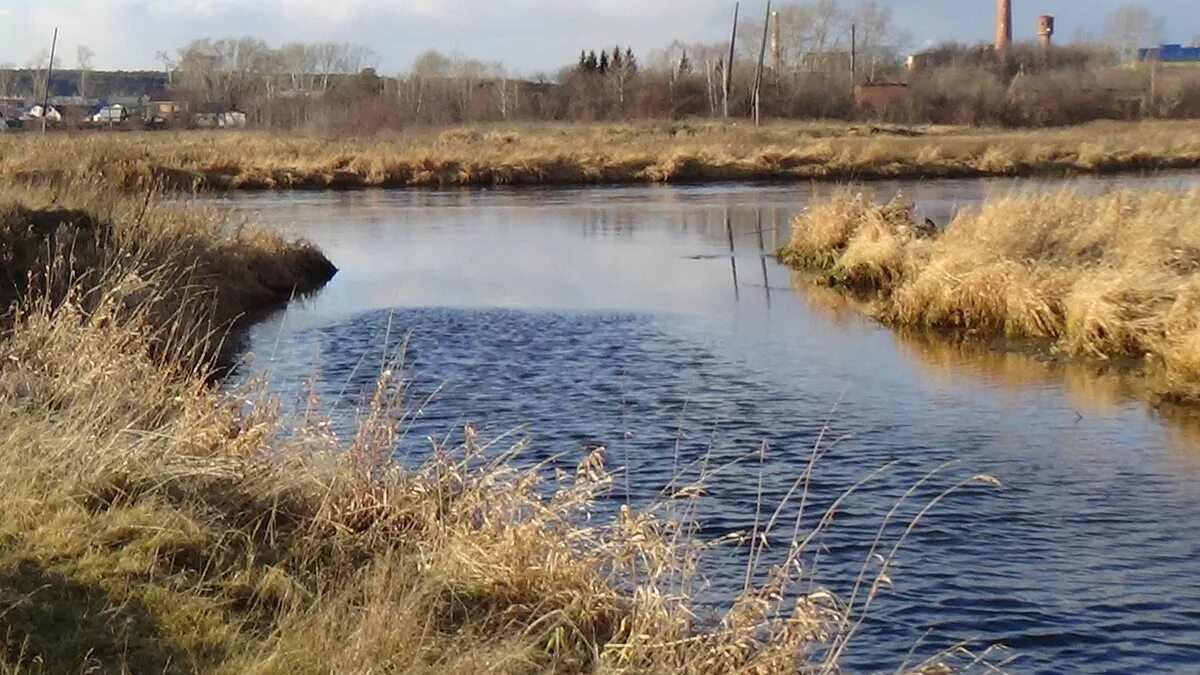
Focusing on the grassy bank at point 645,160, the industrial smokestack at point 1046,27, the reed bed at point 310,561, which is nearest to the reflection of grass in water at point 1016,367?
the reed bed at point 310,561

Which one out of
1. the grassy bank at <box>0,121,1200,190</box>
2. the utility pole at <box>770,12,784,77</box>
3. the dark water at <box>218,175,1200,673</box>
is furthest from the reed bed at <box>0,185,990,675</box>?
the utility pole at <box>770,12,784,77</box>

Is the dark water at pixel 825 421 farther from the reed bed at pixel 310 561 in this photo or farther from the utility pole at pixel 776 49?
the utility pole at pixel 776 49

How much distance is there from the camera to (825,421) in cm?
1238

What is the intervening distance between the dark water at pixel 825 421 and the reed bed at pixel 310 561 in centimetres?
69

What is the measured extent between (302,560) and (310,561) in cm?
5

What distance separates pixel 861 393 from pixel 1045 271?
4.81m

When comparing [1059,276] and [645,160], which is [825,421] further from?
[645,160]

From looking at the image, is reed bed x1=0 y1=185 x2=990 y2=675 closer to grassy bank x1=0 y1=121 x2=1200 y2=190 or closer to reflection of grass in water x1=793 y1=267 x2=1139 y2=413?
reflection of grass in water x1=793 y1=267 x2=1139 y2=413

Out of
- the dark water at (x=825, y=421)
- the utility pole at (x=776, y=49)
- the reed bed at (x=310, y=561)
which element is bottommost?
the dark water at (x=825, y=421)

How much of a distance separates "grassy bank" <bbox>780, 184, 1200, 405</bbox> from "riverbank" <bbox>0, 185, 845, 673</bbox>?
840 centimetres

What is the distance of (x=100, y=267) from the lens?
14180mm

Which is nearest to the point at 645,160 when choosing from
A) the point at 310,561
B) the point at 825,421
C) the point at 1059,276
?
the point at 1059,276

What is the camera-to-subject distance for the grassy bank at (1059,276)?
15.0m

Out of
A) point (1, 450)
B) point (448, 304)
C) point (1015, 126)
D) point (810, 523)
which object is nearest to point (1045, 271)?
point (448, 304)
